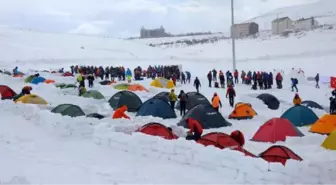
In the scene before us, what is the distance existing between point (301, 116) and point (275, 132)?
3.18 m

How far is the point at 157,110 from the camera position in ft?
56.2

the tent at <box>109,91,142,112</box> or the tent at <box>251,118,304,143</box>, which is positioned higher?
the tent at <box>109,91,142,112</box>

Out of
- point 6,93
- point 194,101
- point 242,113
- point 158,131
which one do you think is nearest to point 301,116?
point 242,113

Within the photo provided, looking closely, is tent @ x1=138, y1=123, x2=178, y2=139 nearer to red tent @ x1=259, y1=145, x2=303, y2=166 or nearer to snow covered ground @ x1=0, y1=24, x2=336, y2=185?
snow covered ground @ x1=0, y1=24, x2=336, y2=185

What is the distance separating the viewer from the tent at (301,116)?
50.8 ft

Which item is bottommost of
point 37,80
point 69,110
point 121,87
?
point 69,110

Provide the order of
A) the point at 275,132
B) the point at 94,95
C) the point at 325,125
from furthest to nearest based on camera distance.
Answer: the point at 94,95 → the point at 325,125 → the point at 275,132

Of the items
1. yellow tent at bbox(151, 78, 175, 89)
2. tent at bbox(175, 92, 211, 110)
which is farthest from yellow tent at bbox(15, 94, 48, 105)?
yellow tent at bbox(151, 78, 175, 89)

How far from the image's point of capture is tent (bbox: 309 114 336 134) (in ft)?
45.4

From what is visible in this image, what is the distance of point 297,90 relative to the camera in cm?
2628

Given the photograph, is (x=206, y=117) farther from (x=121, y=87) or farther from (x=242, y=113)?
(x=121, y=87)

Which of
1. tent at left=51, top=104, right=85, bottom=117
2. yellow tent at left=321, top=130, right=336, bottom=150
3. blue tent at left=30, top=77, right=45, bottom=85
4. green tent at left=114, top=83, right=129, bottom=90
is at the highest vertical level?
blue tent at left=30, top=77, right=45, bottom=85

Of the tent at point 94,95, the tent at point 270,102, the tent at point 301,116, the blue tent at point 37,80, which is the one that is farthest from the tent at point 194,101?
the blue tent at point 37,80

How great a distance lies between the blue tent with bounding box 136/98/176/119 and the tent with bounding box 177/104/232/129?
2046 mm
